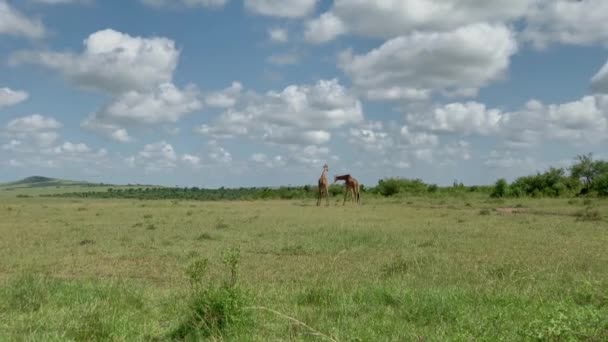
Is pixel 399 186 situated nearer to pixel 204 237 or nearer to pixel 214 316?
pixel 204 237

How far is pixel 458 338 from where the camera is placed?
5.02 metres

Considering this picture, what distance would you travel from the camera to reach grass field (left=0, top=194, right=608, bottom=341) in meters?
6.07

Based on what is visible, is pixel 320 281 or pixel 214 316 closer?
pixel 214 316

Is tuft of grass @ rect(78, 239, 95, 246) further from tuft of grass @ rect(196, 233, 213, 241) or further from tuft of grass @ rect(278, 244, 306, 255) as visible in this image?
tuft of grass @ rect(278, 244, 306, 255)

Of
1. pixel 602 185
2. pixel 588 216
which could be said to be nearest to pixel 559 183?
pixel 602 185

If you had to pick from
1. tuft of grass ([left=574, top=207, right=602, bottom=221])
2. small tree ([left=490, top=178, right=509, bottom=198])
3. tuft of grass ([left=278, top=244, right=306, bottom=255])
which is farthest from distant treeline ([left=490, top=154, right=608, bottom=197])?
tuft of grass ([left=278, top=244, right=306, bottom=255])

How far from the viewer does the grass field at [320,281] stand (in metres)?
6.07

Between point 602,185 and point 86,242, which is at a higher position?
point 602,185

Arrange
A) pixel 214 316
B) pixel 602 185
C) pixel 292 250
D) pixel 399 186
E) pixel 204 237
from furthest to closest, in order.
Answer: pixel 399 186 → pixel 602 185 → pixel 204 237 → pixel 292 250 → pixel 214 316

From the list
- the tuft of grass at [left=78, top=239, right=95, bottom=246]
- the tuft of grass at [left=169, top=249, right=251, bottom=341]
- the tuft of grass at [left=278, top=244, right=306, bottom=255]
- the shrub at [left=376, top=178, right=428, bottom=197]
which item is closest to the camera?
the tuft of grass at [left=169, top=249, right=251, bottom=341]

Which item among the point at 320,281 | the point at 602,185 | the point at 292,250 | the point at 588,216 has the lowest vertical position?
the point at 320,281

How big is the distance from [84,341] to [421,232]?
11883mm

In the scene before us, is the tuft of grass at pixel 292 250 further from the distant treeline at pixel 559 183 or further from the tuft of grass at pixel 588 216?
the distant treeline at pixel 559 183

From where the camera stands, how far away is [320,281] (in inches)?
360
